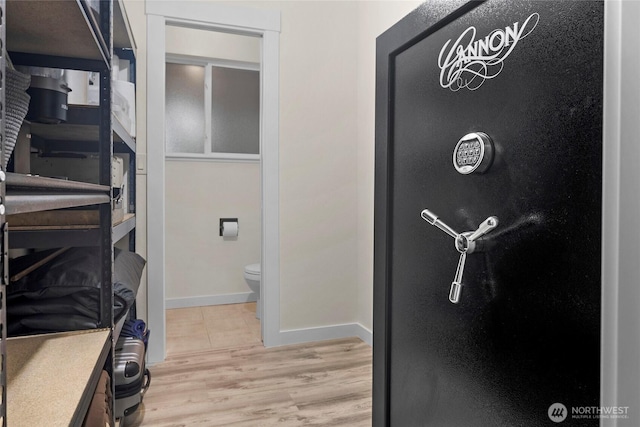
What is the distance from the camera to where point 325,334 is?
268 centimetres

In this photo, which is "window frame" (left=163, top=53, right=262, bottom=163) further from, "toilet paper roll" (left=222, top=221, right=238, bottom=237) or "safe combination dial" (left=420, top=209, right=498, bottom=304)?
"safe combination dial" (left=420, top=209, right=498, bottom=304)

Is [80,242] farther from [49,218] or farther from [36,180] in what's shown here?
[36,180]

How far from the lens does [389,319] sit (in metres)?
1.35

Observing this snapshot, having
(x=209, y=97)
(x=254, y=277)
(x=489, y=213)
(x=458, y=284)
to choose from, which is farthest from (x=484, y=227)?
(x=209, y=97)

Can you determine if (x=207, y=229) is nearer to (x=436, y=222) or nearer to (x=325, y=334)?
(x=325, y=334)

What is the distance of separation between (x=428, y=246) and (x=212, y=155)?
2.64m

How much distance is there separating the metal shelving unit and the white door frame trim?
0.69 meters

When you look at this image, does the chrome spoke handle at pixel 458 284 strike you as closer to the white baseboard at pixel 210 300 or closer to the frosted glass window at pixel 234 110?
the white baseboard at pixel 210 300

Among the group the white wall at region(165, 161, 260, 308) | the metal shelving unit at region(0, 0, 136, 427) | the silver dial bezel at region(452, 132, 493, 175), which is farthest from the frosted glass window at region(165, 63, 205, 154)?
A: the silver dial bezel at region(452, 132, 493, 175)

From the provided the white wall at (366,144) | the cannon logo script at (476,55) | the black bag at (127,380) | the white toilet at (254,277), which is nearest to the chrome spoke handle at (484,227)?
the cannon logo script at (476,55)

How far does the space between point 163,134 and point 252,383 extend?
4.65ft

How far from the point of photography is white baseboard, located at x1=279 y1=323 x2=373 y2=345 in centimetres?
259

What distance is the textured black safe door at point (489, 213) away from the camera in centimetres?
76

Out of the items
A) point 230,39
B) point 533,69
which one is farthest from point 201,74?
point 533,69
